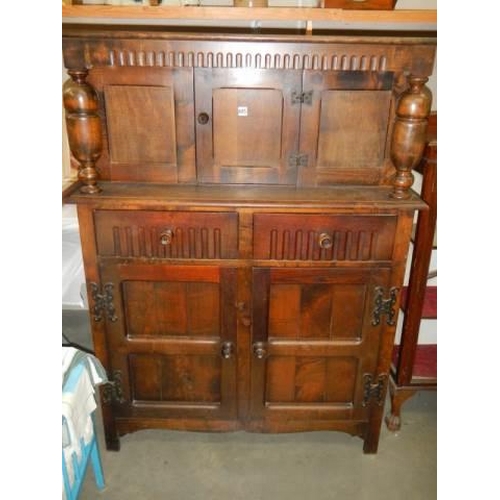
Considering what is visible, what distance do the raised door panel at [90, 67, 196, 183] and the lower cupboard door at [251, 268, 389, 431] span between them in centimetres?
48

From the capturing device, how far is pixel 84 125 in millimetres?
1370

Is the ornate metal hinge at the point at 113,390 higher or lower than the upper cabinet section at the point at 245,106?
lower

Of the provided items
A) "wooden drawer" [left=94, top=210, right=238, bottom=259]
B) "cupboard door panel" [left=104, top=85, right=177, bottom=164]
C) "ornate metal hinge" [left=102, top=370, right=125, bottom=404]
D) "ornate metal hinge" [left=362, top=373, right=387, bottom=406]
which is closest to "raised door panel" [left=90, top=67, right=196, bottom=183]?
"cupboard door panel" [left=104, top=85, right=177, bottom=164]

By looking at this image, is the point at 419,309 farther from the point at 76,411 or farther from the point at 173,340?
the point at 76,411

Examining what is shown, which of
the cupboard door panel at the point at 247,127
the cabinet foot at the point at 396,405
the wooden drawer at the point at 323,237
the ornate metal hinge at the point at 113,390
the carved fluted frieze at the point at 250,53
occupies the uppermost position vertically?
the carved fluted frieze at the point at 250,53

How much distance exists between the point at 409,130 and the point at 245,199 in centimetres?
53

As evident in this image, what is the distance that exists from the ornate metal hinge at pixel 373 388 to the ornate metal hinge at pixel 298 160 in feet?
2.63

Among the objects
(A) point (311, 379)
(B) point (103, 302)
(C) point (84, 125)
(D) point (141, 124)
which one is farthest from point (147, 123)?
(A) point (311, 379)

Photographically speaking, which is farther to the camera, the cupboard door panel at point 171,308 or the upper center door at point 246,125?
the cupboard door panel at point 171,308

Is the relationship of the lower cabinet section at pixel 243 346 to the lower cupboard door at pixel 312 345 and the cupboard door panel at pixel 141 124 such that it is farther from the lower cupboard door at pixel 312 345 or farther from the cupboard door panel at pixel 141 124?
the cupboard door panel at pixel 141 124

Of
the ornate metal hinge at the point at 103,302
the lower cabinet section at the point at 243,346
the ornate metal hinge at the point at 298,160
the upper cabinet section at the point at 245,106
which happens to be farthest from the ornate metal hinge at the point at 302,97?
the ornate metal hinge at the point at 103,302

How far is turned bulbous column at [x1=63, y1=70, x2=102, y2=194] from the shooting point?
1.34 metres

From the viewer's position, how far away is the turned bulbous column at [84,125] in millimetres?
1338
